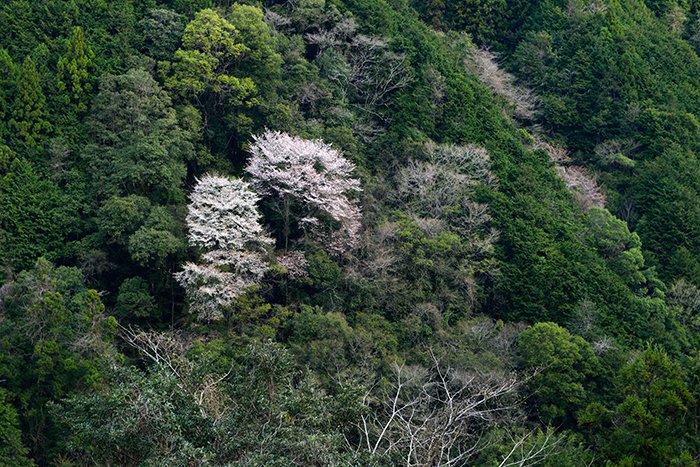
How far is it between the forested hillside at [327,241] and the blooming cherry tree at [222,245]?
0.08 meters

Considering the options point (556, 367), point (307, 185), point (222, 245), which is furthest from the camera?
point (307, 185)

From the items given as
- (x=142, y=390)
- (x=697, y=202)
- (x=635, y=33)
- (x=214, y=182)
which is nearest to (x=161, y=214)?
(x=214, y=182)

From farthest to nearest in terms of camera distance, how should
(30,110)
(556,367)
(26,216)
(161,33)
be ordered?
1. (161,33)
2. (30,110)
3. (26,216)
4. (556,367)

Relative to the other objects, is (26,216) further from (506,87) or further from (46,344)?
(506,87)

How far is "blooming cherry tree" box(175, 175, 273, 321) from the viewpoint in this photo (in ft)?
97.2

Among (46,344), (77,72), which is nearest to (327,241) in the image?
(46,344)

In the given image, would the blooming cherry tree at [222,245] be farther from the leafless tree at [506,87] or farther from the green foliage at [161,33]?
the leafless tree at [506,87]

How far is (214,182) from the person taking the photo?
30.9 m

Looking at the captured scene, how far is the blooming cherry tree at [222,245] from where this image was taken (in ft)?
97.2

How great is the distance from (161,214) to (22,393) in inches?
259

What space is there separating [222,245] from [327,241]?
4.00 metres

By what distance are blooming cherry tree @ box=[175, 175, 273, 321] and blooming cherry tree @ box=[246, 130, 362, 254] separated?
1.76 meters

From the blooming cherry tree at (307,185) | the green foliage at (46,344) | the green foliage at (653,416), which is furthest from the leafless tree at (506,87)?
the green foliage at (653,416)

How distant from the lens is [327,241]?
32.9 meters
